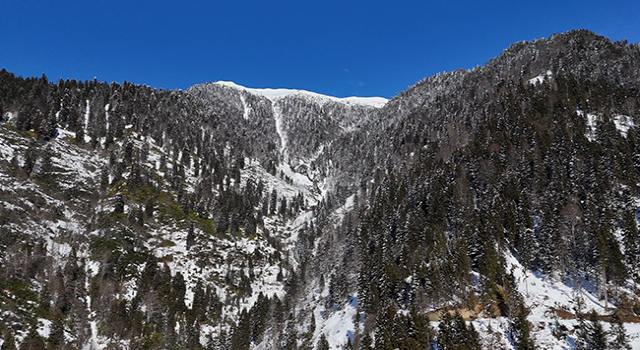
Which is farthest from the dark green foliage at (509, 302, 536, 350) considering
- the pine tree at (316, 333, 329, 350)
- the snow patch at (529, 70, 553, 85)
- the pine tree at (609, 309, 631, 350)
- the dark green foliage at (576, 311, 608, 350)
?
the snow patch at (529, 70, 553, 85)

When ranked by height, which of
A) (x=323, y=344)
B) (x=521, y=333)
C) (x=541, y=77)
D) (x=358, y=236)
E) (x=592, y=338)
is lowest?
(x=323, y=344)

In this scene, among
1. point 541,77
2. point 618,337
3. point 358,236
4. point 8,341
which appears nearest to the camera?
point 618,337

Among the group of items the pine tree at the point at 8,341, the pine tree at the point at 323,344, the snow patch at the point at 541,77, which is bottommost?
the pine tree at the point at 323,344

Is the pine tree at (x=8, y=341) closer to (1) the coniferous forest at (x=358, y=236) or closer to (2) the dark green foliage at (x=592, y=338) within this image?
(1) the coniferous forest at (x=358, y=236)

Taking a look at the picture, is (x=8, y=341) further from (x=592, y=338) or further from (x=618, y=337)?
(x=618, y=337)

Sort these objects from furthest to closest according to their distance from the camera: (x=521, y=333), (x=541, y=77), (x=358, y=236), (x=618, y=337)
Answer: (x=541, y=77) → (x=358, y=236) → (x=521, y=333) → (x=618, y=337)

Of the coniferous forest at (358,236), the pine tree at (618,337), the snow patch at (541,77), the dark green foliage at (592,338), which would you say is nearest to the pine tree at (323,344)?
the coniferous forest at (358,236)

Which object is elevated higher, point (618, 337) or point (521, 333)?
Result: point (521, 333)

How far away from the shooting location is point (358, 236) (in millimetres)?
119938

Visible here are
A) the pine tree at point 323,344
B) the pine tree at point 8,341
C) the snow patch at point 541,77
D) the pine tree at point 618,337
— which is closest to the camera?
the pine tree at point 618,337

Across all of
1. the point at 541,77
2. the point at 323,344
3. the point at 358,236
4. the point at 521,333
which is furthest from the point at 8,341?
the point at 541,77

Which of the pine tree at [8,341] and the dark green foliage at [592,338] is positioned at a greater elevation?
the pine tree at [8,341]

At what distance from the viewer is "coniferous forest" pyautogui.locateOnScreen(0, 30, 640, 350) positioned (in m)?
69.9

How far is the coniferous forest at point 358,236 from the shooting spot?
69938 millimetres
